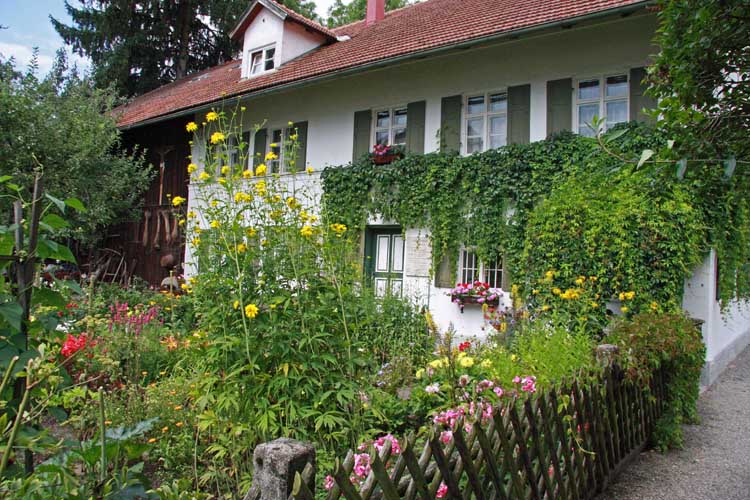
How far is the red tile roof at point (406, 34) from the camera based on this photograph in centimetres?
891

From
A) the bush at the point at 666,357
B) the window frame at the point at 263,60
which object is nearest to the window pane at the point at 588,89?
the bush at the point at 666,357

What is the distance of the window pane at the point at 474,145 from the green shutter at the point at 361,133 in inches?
92.3

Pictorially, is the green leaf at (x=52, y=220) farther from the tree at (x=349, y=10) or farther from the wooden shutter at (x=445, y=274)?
the tree at (x=349, y=10)

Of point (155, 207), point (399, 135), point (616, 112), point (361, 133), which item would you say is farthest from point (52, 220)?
point (155, 207)

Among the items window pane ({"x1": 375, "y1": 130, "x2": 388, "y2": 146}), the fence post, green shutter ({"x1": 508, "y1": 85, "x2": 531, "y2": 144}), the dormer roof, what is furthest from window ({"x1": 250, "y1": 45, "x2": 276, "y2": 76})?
the fence post

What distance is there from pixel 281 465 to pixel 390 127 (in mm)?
10166

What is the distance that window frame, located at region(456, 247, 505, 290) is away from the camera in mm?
9109

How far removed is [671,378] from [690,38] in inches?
120

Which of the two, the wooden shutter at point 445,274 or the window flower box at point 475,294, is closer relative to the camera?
the window flower box at point 475,294

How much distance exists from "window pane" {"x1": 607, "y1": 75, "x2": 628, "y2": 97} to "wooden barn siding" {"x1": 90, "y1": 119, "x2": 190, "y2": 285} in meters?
11.5

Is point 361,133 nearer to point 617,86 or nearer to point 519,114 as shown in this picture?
point 519,114

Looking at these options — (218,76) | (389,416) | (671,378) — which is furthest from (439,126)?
(218,76)

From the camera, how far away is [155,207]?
1617cm

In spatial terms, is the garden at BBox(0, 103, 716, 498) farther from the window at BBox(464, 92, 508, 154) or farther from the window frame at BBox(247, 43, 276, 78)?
the window frame at BBox(247, 43, 276, 78)
